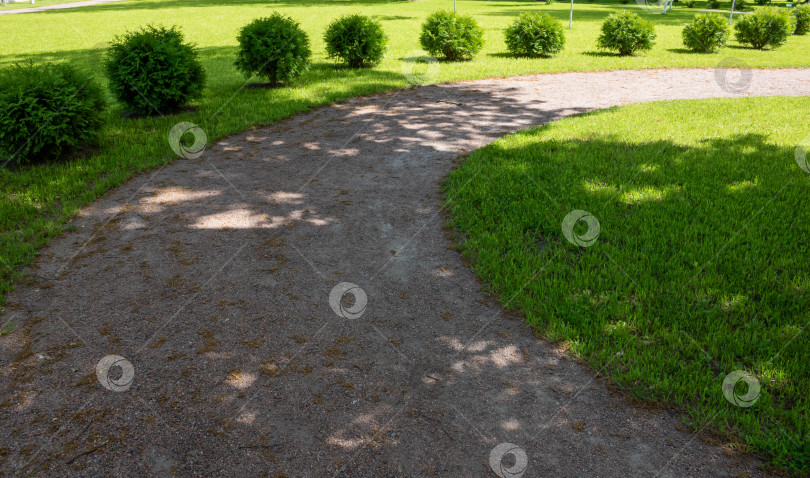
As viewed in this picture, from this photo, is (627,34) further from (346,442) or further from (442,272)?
(346,442)

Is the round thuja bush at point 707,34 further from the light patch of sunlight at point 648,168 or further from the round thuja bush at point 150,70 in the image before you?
A: the round thuja bush at point 150,70

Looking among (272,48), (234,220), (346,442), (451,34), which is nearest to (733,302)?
(346,442)

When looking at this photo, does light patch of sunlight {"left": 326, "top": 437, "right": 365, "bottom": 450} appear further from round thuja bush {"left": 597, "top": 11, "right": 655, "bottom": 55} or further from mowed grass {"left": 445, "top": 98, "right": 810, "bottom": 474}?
round thuja bush {"left": 597, "top": 11, "right": 655, "bottom": 55}

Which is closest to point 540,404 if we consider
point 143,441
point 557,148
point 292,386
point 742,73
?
point 292,386

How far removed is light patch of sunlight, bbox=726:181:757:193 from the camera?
6.54 m

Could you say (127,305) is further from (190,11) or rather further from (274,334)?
(190,11)

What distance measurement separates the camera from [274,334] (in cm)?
428

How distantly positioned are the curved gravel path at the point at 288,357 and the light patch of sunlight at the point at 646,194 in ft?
7.66

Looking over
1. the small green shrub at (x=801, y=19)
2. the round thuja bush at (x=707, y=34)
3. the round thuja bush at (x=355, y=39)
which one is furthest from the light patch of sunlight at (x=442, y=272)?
the small green shrub at (x=801, y=19)

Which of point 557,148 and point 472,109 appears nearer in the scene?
point 557,148

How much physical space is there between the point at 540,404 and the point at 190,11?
3542 cm

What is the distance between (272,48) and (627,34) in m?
12.4

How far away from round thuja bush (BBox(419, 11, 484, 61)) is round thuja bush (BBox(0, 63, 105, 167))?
10.5 m

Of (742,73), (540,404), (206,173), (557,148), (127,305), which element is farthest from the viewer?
(742,73)
